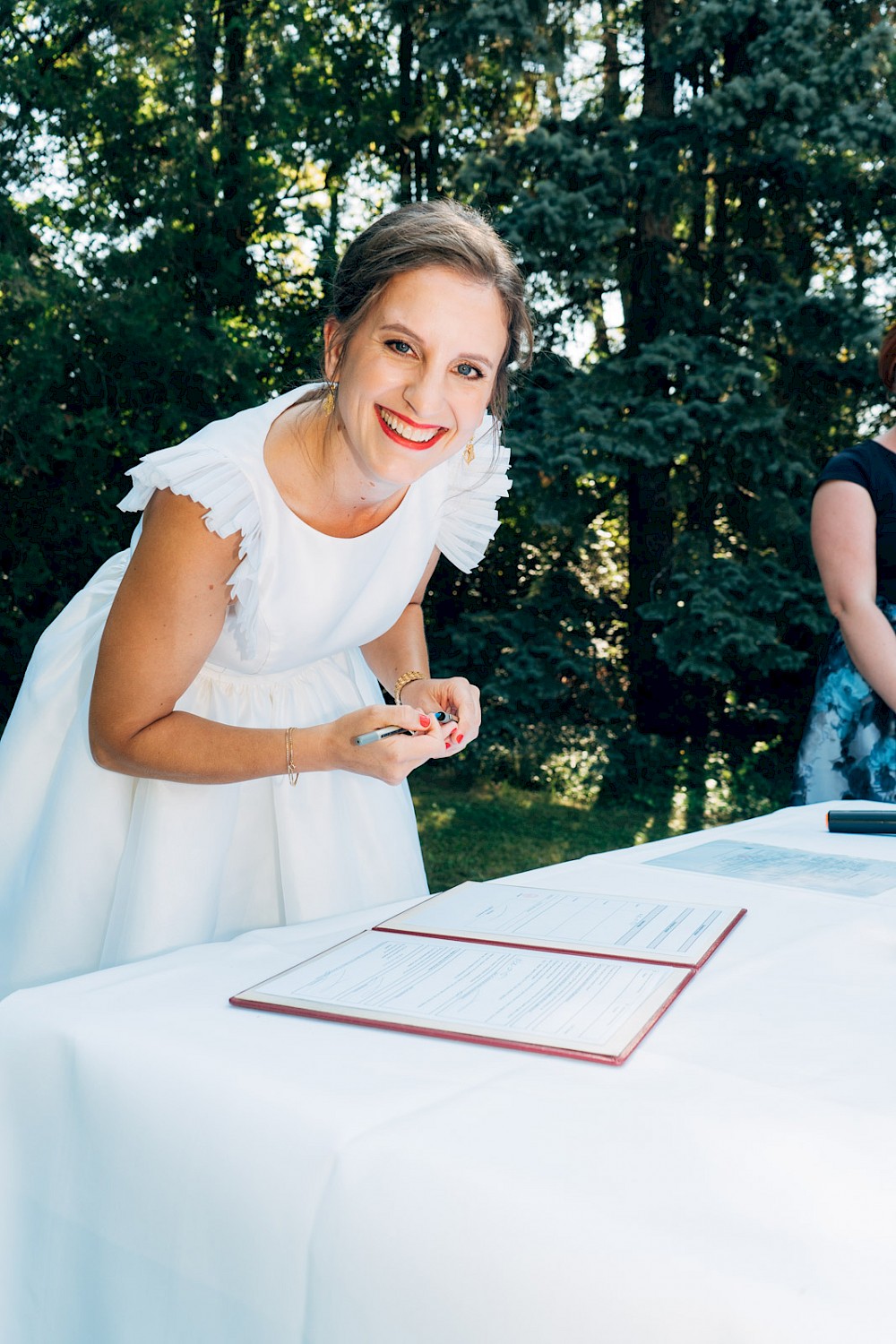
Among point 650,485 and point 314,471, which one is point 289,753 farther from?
point 650,485

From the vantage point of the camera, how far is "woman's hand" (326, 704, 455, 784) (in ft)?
5.19

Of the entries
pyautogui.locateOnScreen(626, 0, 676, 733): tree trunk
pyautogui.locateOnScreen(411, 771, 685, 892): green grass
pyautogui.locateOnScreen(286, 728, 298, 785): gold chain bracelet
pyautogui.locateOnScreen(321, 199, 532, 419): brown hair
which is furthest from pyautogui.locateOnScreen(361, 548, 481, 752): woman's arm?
pyautogui.locateOnScreen(626, 0, 676, 733): tree trunk

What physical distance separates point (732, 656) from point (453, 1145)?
25.0 feet

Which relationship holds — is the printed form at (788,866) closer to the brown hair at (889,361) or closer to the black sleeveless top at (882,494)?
the black sleeveless top at (882,494)

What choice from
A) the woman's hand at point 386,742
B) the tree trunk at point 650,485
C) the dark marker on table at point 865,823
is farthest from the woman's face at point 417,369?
the tree trunk at point 650,485

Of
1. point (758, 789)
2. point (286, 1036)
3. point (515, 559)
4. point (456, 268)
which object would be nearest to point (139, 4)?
point (515, 559)

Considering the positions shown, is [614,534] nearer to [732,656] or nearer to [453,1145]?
[732,656]

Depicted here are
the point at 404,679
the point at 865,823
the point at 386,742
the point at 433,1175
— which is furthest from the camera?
the point at 404,679

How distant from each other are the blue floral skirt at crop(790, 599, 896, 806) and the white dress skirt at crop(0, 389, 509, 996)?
1122mm

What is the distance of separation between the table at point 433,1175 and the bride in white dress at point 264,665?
546 millimetres

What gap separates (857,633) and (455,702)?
1.26 meters

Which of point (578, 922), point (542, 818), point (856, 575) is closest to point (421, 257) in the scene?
point (578, 922)

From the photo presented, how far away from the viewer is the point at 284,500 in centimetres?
185

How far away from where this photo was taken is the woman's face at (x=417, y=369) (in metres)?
1.76
